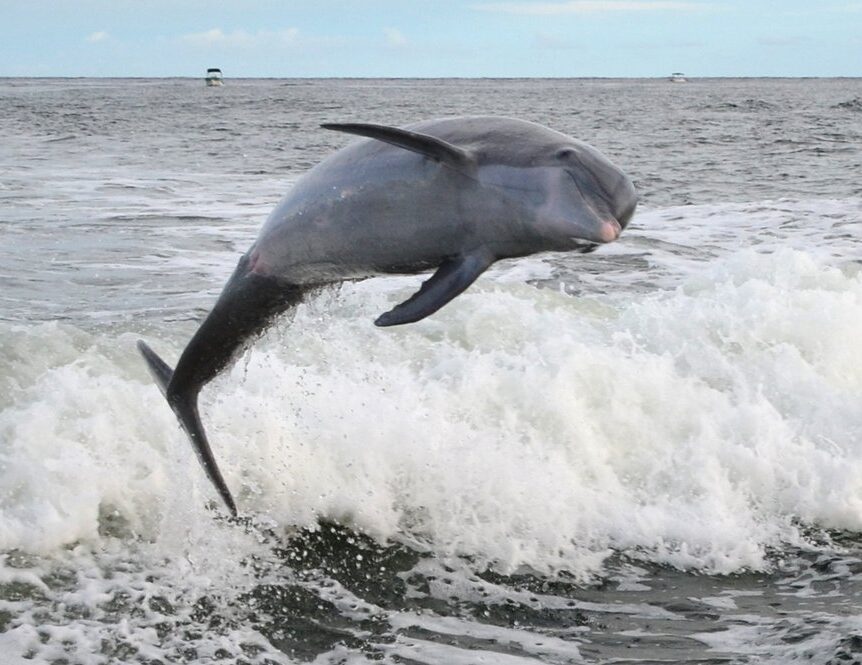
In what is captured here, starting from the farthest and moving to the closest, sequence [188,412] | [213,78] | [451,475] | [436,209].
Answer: [213,78], [451,475], [188,412], [436,209]

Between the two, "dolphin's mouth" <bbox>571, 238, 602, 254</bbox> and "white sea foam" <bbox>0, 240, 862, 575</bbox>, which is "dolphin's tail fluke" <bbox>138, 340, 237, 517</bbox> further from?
"dolphin's mouth" <bbox>571, 238, 602, 254</bbox>

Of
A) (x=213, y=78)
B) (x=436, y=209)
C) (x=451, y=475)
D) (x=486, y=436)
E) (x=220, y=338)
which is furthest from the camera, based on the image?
(x=213, y=78)

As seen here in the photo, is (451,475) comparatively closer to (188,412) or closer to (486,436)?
(486,436)

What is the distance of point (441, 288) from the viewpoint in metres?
3.61

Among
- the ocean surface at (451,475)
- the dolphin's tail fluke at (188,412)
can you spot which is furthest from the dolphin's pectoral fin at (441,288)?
the dolphin's tail fluke at (188,412)

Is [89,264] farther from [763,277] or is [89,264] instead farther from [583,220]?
[583,220]

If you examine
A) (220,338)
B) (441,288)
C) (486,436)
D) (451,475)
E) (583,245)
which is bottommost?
(451,475)

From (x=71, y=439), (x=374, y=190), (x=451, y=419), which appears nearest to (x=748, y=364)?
(x=451, y=419)

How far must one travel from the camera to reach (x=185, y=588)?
19.4 feet

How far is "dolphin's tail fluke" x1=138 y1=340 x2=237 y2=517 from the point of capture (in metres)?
5.13

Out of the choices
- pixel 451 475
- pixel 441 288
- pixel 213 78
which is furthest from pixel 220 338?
pixel 213 78

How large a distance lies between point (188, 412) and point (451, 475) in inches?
96.9

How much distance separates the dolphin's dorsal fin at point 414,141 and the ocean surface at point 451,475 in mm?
1100

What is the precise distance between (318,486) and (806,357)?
14.5 feet
